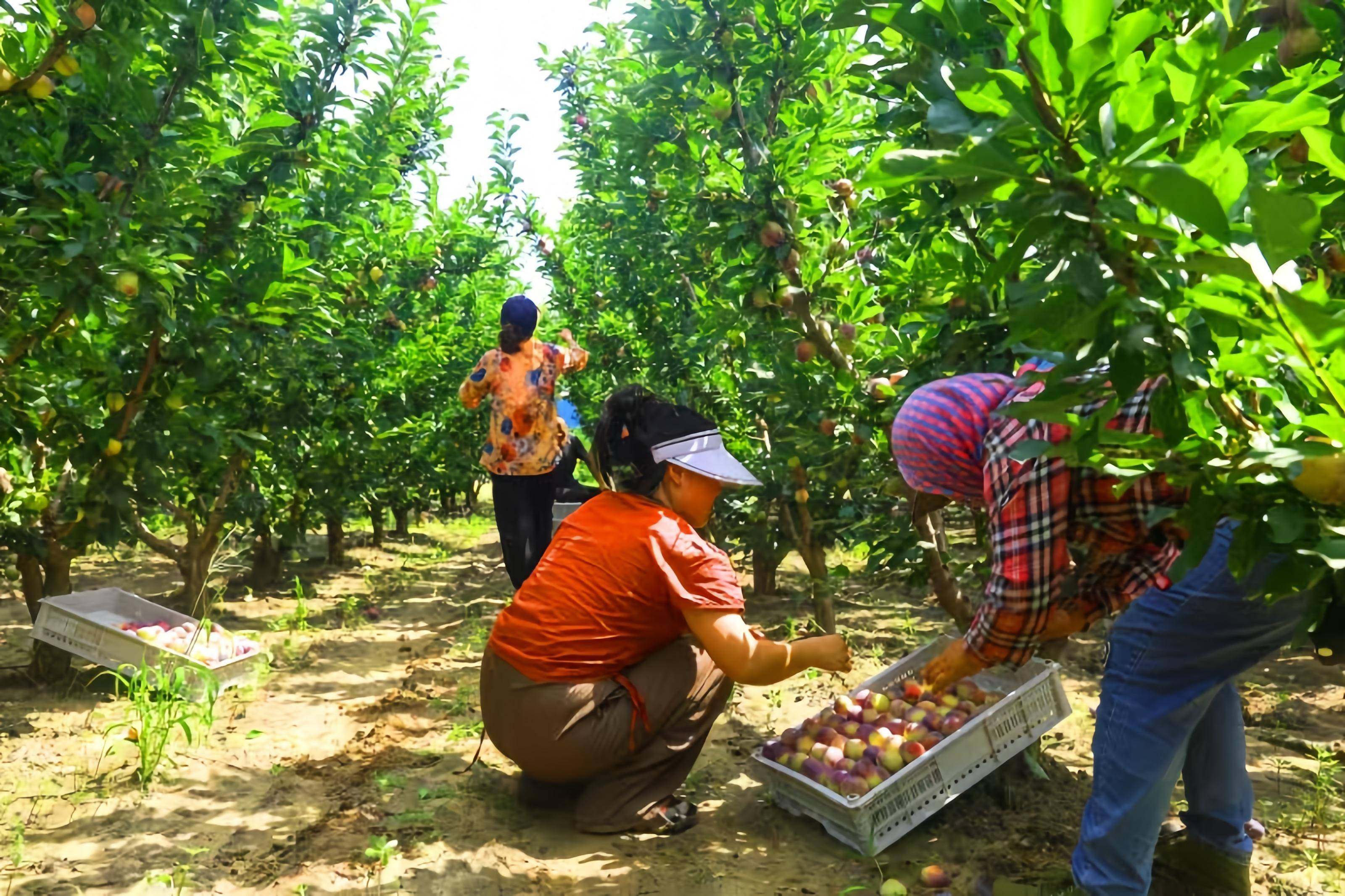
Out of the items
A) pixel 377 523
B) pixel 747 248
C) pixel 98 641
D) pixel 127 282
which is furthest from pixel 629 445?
pixel 377 523

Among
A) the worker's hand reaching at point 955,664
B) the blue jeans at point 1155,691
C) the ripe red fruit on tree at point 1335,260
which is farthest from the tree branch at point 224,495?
the ripe red fruit on tree at point 1335,260

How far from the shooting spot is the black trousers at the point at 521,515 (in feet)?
14.2

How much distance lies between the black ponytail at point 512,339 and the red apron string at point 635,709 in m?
2.19

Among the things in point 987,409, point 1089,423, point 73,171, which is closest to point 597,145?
point 73,171

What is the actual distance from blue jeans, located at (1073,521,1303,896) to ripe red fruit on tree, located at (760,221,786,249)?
5.54ft

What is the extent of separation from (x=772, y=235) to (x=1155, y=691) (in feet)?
5.99

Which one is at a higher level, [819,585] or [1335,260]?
[1335,260]

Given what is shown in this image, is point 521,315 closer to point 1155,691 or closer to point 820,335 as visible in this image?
point 820,335

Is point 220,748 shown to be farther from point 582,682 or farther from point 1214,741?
point 1214,741

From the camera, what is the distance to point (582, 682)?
249 centimetres

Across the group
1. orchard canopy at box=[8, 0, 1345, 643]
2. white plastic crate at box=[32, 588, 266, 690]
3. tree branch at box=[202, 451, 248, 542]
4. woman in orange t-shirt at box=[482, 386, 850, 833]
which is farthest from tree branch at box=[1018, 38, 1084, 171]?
tree branch at box=[202, 451, 248, 542]

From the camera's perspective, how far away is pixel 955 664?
188 cm

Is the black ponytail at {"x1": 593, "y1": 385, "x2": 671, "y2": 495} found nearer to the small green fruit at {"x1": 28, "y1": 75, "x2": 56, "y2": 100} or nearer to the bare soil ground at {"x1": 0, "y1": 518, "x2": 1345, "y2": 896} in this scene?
the bare soil ground at {"x1": 0, "y1": 518, "x2": 1345, "y2": 896}

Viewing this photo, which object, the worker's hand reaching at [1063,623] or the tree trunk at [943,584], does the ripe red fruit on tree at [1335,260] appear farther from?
the tree trunk at [943,584]
